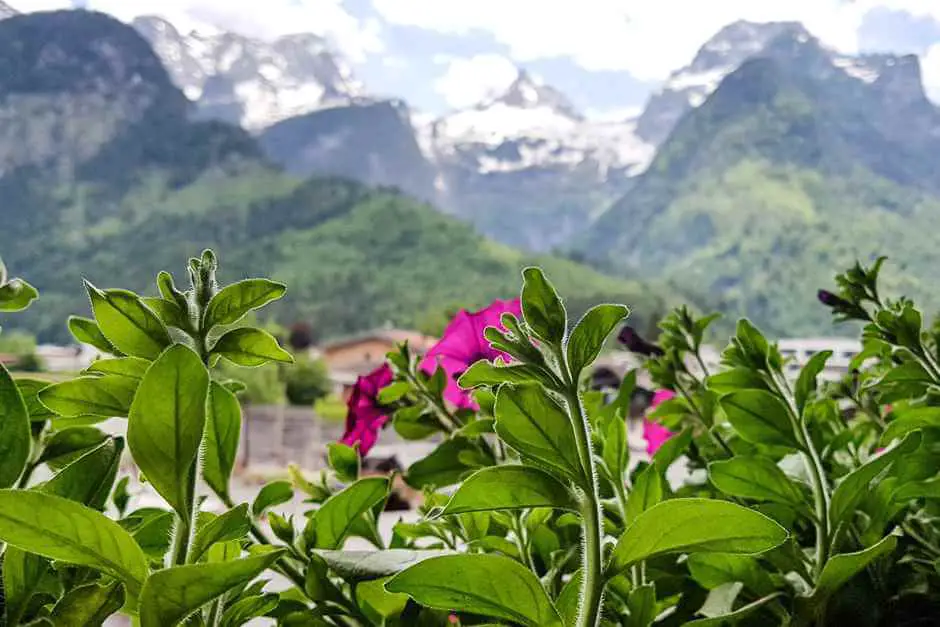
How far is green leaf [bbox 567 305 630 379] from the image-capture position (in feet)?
0.49

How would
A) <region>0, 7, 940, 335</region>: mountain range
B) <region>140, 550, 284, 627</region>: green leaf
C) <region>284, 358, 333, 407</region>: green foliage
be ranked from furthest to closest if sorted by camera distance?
1. <region>0, 7, 940, 335</region>: mountain range
2. <region>284, 358, 333, 407</region>: green foliage
3. <region>140, 550, 284, 627</region>: green leaf

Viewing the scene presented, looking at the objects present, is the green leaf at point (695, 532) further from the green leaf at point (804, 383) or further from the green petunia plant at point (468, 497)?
the green leaf at point (804, 383)

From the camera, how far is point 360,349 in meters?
16.9

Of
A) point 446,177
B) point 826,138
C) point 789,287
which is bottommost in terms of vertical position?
point 446,177

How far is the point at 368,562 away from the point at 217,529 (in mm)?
38

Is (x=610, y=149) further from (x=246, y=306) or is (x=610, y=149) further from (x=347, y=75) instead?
(x=246, y=306)

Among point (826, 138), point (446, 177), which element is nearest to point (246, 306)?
point (826, 138)

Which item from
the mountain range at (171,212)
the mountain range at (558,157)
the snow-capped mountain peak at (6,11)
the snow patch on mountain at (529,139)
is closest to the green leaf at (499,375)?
the mountain range at (558,157)

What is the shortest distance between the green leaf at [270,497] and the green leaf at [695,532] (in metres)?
0.10

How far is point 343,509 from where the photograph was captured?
0.20 metres

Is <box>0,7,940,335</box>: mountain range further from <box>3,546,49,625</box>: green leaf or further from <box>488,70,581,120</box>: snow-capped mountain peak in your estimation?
<box>3,546,49,625</box>: green leaf

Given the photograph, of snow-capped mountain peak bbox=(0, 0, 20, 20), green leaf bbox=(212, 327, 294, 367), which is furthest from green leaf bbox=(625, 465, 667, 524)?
snow-capped mountain peak bbox=(0, 0, 20, 20)

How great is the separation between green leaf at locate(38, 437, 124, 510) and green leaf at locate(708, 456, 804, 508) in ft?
0.50

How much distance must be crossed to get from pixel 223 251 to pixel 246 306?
2544 centimetres
